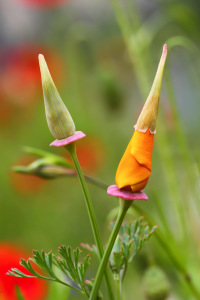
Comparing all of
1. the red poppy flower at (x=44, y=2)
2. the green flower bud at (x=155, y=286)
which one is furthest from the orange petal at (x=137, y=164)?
the red poppy flower at (x=44, y=2)

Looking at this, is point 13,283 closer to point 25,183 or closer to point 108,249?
point 108,249

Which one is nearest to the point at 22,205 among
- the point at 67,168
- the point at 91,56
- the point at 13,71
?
the point at 13,71

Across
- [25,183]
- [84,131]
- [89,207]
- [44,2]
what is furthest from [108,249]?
[44,2]

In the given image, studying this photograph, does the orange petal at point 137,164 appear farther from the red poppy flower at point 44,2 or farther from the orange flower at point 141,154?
the red poppy flower at point 44,2

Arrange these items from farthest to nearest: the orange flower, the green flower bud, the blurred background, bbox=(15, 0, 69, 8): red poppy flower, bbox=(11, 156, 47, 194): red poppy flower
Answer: bbox=(15, 0, 69, 8): red poppy flower
bbox=(11, 156, 47, 194): red poppy flower
the blurred background
the green flower bud
the orange flower

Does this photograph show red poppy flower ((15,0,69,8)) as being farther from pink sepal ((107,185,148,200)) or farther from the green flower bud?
pink sepal ((107,185,148,200))

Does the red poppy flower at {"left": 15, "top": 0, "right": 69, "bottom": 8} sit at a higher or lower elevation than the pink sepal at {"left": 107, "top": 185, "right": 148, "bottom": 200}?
higher

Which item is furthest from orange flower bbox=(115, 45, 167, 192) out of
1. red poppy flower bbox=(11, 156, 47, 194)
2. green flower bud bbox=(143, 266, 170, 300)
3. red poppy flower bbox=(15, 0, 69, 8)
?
red poppy flower bbox=(15, 0, 69, 8)
